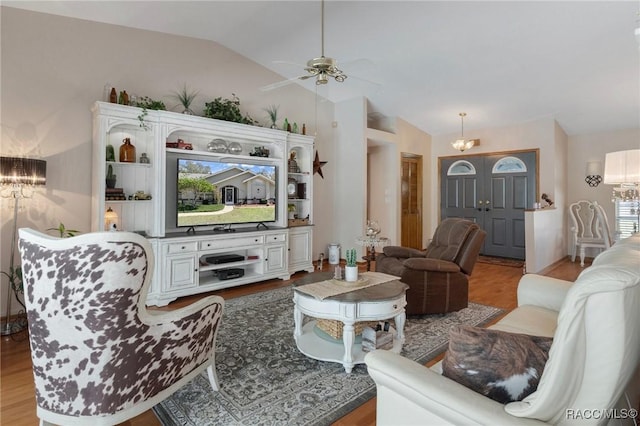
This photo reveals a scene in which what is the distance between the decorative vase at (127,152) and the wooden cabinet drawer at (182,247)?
1.05 metres

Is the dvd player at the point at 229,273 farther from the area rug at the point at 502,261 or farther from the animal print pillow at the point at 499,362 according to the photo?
the area rug at the point at 502,261

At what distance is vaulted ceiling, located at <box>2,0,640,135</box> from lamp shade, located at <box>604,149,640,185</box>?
1.12 meters

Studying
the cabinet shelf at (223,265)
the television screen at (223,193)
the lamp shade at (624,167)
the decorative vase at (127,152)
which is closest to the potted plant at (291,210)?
the television screen at (223,193)

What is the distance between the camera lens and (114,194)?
12.0 feet

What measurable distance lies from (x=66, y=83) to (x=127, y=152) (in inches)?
35.2

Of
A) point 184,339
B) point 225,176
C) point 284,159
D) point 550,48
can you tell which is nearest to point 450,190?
point 550,48

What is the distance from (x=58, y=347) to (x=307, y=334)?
5.54ft

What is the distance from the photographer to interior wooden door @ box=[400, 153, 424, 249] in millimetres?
6953

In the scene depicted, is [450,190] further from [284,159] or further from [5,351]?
[5,351]

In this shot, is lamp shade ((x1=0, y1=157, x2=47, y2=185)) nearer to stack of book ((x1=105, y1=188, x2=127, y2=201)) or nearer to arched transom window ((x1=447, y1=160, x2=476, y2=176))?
stack of book ((x1=105, y1=188, x2=127, y2=201))

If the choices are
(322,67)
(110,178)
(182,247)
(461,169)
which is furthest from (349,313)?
(461,169)

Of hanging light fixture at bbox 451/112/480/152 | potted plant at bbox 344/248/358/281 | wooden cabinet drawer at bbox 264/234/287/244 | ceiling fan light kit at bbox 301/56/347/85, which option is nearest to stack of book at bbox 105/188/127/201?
wooden cabinet drawer at bbox 264/234/287/244

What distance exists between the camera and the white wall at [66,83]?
3266 mm

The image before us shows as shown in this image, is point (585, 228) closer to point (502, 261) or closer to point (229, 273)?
point (502, 261)
